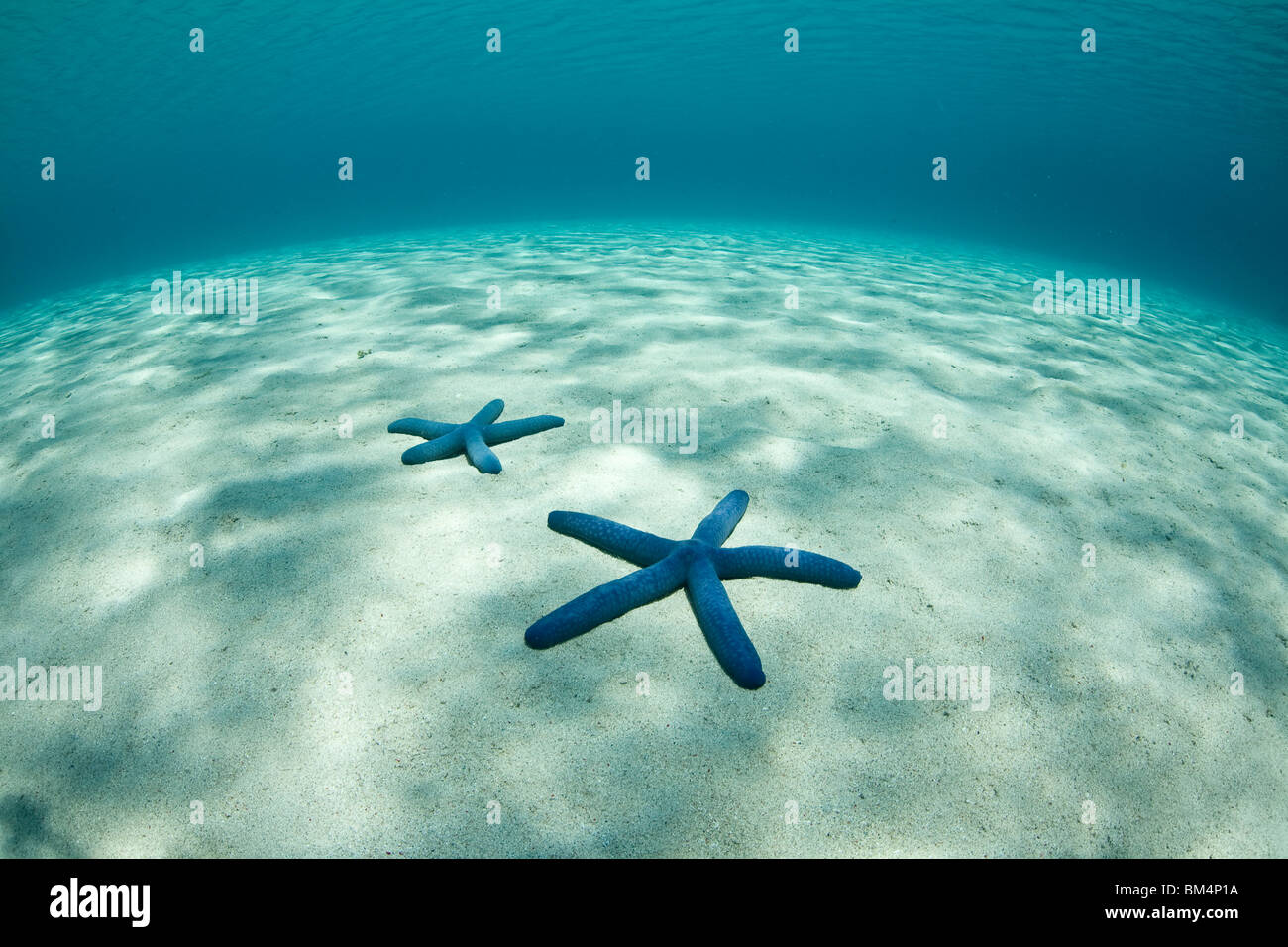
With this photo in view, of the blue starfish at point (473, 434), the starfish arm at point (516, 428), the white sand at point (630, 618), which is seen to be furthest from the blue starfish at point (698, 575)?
the starfish arm at point (516, 428)

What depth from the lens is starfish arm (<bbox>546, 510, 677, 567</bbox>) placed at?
8.50 ft

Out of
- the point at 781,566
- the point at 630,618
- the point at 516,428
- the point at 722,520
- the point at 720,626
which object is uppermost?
the point at 516,428

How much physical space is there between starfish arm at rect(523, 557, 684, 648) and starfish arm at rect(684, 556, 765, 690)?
13cm

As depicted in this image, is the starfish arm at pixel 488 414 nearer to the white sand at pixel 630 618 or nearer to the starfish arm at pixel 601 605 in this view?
the white sand at pixel 630 618

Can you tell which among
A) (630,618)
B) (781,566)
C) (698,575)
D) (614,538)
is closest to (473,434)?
(614,538)

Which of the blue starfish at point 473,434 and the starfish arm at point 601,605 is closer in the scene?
the starfish arm at point 601,605

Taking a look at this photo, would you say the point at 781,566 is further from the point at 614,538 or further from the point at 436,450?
the point at 436,450

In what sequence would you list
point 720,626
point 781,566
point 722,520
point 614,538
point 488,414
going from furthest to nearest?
point 488,414, point 722,520, point 614,538, point 781,566, point 720,626

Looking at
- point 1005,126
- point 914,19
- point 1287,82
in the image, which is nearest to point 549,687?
point 914,19

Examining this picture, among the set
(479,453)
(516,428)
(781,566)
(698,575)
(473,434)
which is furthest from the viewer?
(516,428)

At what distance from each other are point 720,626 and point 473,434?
2.18 metres

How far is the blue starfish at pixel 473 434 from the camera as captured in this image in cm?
343

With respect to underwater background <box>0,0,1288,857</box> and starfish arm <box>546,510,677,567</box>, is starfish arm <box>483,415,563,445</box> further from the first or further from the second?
starfish arm <box>546,510,677,567</box>

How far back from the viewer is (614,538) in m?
2.67
